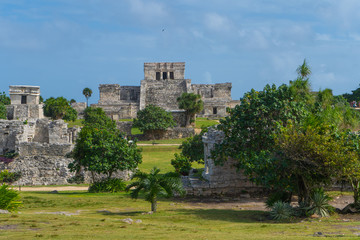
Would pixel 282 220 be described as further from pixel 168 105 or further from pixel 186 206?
pixel 168 105

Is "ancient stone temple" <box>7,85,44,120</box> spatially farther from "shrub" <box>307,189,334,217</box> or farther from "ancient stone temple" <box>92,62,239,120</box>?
"shrub" <box>307,189,334,217</box>

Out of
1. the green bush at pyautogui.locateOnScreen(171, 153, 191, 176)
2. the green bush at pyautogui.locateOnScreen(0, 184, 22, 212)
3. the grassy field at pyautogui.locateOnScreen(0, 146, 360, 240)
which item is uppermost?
the green bush at pyautogui.locateOnScreen(171, 153, 191, 176)

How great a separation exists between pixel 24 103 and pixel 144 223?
35278mm

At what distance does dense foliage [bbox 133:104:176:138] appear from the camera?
45219 mm

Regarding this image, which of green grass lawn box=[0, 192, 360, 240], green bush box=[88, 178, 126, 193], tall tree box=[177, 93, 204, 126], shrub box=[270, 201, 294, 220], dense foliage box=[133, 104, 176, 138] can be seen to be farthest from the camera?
tall tree box=[177, 93, 204, 126]

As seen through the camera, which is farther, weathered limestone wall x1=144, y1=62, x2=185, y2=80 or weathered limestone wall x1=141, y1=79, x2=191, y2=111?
weathered limestone wall x1=144, y1=62, x2=185, y2=80

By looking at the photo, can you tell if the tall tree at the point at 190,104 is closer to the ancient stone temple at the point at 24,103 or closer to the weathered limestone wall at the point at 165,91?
the weathered limestone wall at the point at 165,91

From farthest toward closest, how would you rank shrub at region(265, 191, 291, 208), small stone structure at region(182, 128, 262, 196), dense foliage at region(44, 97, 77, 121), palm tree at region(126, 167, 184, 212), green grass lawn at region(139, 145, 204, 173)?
dense foliage at region(44, 97, 77, 121)
green grass lawn at region(139, 145, 204, 173)
small stone structure at region(182, 128, 262, 196)
shrub at region(265, 191, 291, 208)
palm tree at region(126, 167, 184, 212)

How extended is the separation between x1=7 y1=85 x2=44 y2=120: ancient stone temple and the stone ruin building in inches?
482

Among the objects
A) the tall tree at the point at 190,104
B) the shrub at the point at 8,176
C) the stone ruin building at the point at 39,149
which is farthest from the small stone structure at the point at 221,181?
the tall tree at the point at 190,104

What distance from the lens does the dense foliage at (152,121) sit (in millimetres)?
45219

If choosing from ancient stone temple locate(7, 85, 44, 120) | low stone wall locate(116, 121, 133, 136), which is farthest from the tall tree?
ancient stone temple locate(7, 85, 44, 120)

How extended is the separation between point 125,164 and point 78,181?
258 inches

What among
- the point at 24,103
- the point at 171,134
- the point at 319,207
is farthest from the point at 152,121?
the point at 319,207
